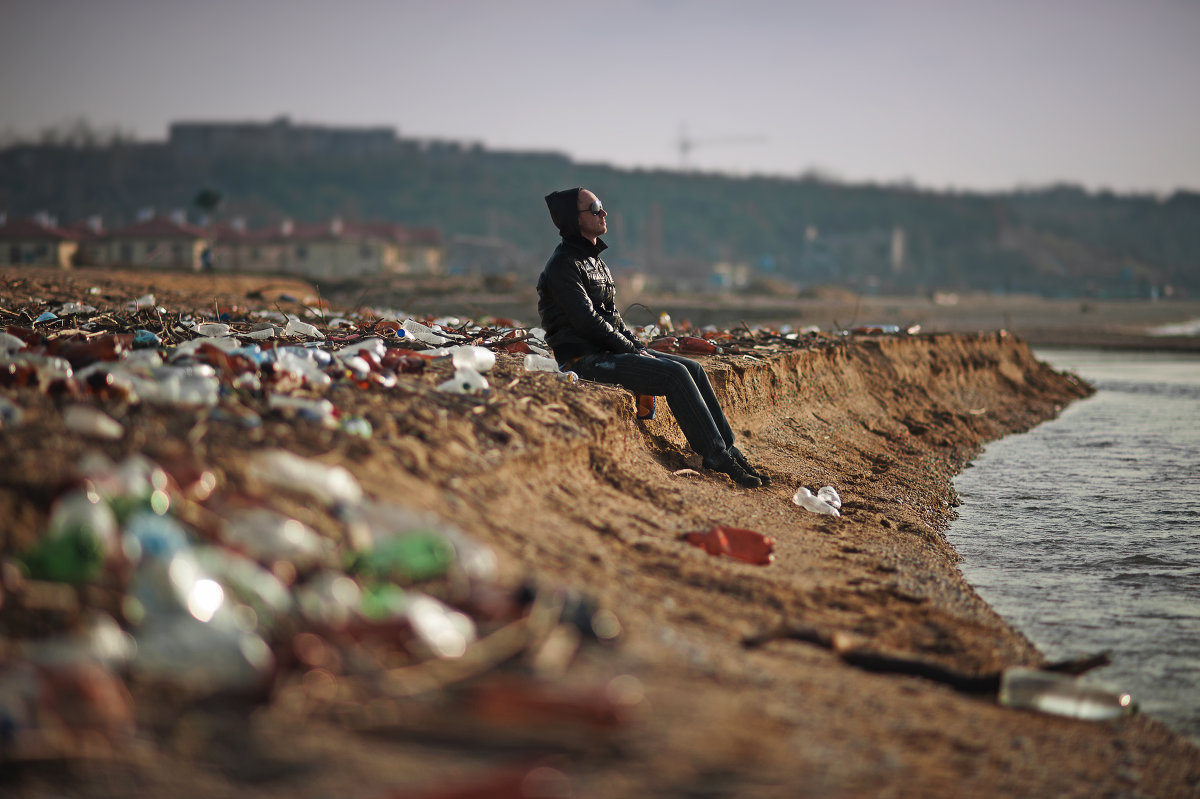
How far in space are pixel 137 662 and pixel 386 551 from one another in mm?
838

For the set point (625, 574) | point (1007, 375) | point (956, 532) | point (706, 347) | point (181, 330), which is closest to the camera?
point (625, 574)

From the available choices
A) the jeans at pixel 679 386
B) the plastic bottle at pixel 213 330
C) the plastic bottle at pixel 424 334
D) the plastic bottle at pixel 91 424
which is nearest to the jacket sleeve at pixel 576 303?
the jeans at pixel 679 386

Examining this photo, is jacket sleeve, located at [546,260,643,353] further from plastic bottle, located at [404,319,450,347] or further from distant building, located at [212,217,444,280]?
distant building, located at [212,217,444,280]

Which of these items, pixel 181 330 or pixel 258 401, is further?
pixel 181 330

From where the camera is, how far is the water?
162 inches

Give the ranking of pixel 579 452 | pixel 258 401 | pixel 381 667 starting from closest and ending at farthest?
pixel 381 667 < pixel 258 401 < pixel 579 452

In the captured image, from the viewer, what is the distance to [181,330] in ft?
23.3

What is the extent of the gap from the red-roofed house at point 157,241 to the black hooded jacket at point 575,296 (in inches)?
2067

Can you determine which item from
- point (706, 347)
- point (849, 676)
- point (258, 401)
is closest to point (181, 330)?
point (258, 401)

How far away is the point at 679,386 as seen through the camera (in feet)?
20.4

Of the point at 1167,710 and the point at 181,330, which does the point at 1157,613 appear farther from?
the point at 181,330

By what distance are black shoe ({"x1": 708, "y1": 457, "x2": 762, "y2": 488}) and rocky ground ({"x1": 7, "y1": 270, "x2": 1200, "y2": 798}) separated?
184 mm

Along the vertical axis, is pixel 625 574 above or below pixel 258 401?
below

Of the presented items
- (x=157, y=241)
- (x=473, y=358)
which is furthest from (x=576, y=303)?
(x=157, y=241)
